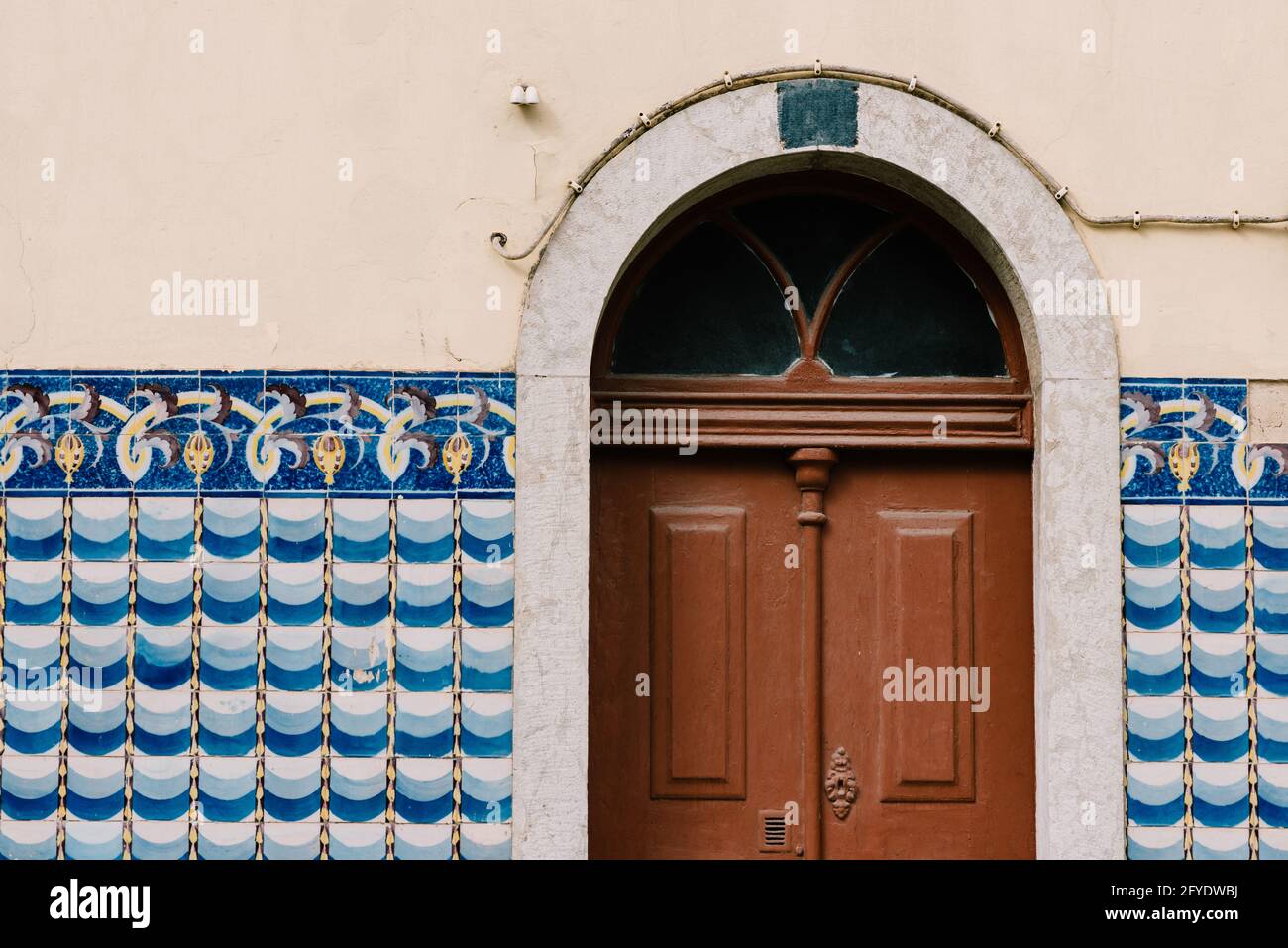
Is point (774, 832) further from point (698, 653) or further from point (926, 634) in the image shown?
point (926, 634)

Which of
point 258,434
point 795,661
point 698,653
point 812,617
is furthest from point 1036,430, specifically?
point 258,434

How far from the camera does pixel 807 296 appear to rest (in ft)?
20.0

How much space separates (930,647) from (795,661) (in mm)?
538

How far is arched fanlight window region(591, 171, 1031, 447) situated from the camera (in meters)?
5.94

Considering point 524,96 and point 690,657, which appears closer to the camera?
point 524,96

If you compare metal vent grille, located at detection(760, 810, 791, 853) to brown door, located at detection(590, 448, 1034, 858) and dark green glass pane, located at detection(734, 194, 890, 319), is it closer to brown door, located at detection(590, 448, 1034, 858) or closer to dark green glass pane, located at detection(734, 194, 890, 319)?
brown door, located at detection(590, 448, 1034, 858)

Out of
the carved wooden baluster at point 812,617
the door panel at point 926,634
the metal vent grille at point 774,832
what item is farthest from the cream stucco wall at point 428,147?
the metal vent grille at point 774,832

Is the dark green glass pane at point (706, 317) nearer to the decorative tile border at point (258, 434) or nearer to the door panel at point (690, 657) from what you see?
the door panel at point (690, 657)

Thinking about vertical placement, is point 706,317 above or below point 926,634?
above

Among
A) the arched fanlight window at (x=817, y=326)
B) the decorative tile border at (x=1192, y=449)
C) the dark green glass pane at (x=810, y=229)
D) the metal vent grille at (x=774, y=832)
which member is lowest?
the metal vent grille at (x=774, y=832)

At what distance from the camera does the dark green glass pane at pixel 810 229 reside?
240 inches

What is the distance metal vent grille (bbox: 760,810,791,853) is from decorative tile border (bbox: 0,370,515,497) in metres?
1.62

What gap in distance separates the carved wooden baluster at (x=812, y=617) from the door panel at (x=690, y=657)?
0.15ft
